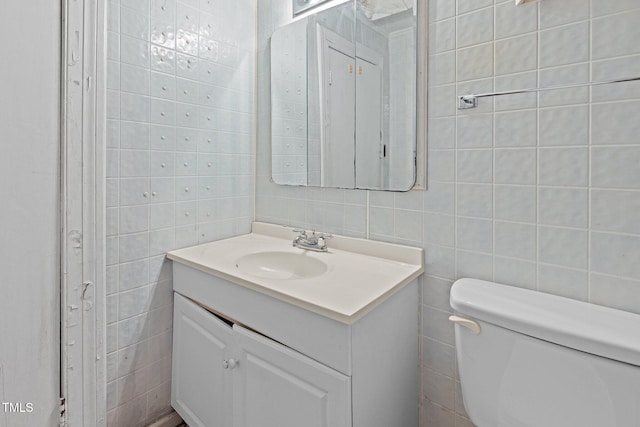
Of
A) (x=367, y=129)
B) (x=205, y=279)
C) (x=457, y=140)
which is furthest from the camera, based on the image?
(x=367, y=129)

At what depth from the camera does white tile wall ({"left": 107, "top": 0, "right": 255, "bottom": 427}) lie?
1.09 metres

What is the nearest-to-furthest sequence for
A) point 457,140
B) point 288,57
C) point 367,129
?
point 457,140
point 367,129
point 288,57

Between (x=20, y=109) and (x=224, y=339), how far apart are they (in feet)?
2.90

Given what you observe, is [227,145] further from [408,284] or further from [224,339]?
[408,284]

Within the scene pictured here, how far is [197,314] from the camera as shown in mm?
1151

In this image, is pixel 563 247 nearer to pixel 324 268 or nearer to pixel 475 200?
pixel 475 200

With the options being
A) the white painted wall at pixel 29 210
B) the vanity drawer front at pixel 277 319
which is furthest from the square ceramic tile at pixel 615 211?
the white painted wall at pixel 29 210

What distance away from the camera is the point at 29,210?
0.92 metres

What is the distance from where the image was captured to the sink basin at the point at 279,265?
124cm

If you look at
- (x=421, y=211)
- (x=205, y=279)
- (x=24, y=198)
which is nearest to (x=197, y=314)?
(x=205, y=279)

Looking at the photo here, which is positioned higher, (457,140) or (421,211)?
(457,140)

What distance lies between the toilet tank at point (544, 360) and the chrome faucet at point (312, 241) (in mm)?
543

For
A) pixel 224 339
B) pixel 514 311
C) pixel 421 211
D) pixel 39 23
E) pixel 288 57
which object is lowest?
pixel 224 339

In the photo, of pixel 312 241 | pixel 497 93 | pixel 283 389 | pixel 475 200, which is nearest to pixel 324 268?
pixel 312 241
